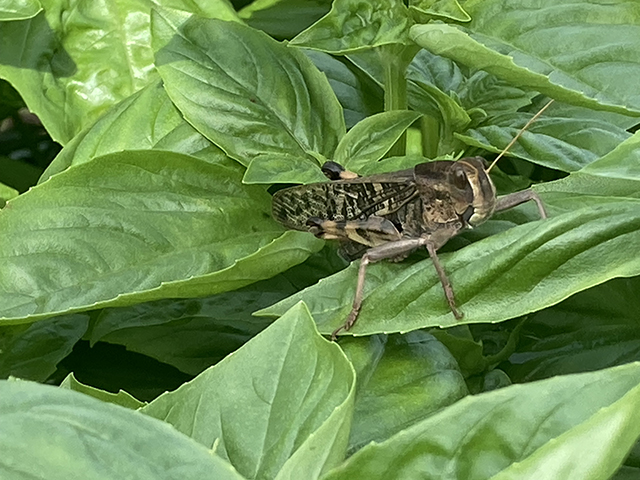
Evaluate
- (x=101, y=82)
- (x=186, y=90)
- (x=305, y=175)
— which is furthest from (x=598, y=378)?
(x=101, y=82)

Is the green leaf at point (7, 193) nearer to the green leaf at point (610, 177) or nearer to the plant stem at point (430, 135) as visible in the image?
the plant stem at point (430, 135)

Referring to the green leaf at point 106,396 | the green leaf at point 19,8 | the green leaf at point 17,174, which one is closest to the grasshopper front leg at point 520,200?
the green leaf at point 106,396

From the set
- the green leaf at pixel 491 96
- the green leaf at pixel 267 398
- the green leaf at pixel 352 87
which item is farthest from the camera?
the green leaf at pixel 352 87

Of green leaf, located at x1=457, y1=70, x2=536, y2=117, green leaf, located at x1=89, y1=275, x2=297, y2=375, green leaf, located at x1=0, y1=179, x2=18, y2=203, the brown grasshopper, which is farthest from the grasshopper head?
green leaf, located at x1=0, y1=179, x2=18, y2=203

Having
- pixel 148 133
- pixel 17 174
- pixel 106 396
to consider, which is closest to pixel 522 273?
pixel 106 396

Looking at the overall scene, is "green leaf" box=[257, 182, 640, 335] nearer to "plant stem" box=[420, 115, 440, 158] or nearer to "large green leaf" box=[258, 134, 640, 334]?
"large green leaf" box=[258, 134, 640, 334]

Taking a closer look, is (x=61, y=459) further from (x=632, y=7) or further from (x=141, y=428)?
(x=632, y=7)
